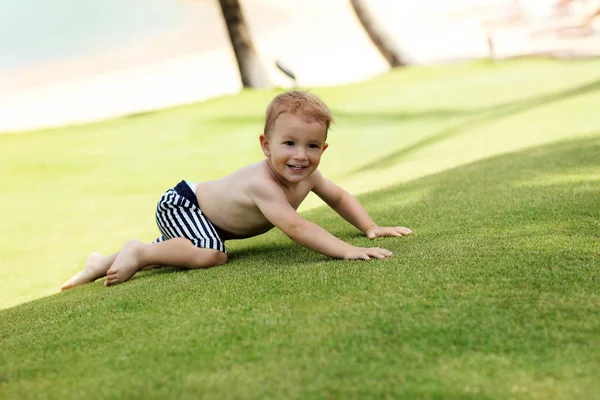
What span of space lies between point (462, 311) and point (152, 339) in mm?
760

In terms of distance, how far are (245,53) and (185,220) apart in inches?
446

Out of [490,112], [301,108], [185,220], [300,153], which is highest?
[301,108]

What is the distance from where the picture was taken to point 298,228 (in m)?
2.60

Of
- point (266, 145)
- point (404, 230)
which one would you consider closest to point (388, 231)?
point (404, 230)

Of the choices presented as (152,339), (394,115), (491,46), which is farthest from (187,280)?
(491,46)

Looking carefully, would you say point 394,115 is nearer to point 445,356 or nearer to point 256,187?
point 256,187

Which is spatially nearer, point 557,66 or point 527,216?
point 527,216

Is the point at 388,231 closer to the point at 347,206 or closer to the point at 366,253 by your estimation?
the point at 347,206

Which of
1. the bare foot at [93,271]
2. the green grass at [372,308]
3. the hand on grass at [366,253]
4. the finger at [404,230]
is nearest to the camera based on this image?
the green grass at [372,308]

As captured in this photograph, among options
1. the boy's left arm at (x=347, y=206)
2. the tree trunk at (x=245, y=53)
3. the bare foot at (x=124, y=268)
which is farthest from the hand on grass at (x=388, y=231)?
the tree trunk at (x=245, y=53)

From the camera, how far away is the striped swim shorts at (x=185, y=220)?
295 cm

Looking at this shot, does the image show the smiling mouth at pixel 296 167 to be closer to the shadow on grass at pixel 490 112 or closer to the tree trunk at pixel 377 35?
the shadow on grass at pixel 490 112

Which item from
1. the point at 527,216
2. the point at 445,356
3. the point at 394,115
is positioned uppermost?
the point at 445,356

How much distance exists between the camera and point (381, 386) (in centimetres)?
136
